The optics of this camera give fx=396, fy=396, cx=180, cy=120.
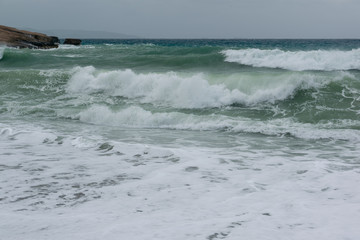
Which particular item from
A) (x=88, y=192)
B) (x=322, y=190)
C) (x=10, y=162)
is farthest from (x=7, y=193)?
(x=322, y=190)

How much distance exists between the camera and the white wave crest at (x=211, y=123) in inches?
310

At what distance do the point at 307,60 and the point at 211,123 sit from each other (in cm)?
1029

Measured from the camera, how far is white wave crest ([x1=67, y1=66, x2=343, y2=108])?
11.5 meters

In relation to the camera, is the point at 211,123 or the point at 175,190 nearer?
the point at 175,190

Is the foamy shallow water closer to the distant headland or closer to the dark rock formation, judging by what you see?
the distant headland

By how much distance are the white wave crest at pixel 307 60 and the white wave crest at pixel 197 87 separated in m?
5.05

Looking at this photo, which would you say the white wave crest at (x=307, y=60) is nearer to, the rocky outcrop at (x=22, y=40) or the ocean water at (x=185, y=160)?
the ocean water at (x=185, y=160)

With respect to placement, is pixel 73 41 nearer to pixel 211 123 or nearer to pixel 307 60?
pixel 307 60

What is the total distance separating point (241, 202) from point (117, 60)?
749 inches

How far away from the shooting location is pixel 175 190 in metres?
4.21

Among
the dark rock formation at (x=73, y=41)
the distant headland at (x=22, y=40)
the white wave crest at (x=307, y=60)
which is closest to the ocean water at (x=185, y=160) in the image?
the white wave crest at (x=307, y=60)

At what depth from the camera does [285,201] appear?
12.6ft

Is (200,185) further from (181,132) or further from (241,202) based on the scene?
(181,132)

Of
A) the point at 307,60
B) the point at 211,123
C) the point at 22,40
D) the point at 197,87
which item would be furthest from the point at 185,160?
the point at 22,40
